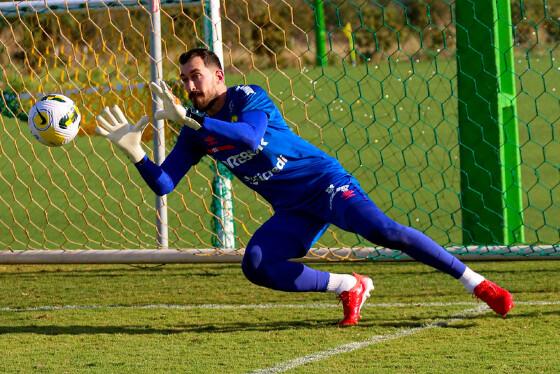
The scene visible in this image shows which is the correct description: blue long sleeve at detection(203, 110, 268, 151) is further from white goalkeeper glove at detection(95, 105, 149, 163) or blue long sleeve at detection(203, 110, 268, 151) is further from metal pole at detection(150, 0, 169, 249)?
metal pole at detection(150, 0, 169, 249)

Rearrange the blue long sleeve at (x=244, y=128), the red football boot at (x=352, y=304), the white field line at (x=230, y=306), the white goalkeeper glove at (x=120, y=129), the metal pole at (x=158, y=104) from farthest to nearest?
the metal pole at (x=158, y=104) < the white field line at (x=230, y=306) < the red football boot at (x=352, y=304) < the white goalkeeper glove at (x=120, y=129) < the blue long sleeve at (x=244, y=128)

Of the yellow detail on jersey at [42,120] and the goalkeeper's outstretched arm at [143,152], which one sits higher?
the yellow detail on jersey at [42,120]

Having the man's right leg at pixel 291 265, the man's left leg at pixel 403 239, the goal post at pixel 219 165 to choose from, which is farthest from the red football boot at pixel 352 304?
the goal post at pixel 219 165

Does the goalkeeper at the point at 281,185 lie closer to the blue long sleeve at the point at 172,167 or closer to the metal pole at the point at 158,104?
the blue long sleeve at the point at 172,167

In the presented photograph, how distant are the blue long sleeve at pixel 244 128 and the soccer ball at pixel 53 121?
87cm

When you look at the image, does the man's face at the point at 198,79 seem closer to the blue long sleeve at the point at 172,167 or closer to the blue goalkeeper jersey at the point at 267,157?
the blue goalkeeper jersey at the point at 267,157

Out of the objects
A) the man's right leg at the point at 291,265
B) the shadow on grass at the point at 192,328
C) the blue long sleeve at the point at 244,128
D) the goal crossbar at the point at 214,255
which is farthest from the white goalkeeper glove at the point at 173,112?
the goal crossbar at the point at 214,255

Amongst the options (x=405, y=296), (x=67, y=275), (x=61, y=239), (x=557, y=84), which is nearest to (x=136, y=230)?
(x=61, y=239)

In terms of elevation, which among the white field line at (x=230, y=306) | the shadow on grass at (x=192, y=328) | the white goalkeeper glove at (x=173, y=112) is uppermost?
the white goalkeeper glove at (x=173, y=112)

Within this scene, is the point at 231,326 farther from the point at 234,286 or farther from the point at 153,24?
the point at 153,24

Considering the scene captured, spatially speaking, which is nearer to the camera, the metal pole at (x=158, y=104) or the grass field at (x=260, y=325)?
the grass field at (x=260, y=325)

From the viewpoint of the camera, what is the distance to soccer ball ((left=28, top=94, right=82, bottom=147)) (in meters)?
5.59

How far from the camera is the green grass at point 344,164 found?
28.0 ft

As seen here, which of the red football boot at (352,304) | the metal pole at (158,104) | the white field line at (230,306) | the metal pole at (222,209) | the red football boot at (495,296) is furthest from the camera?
the metal pole at (222,209)
